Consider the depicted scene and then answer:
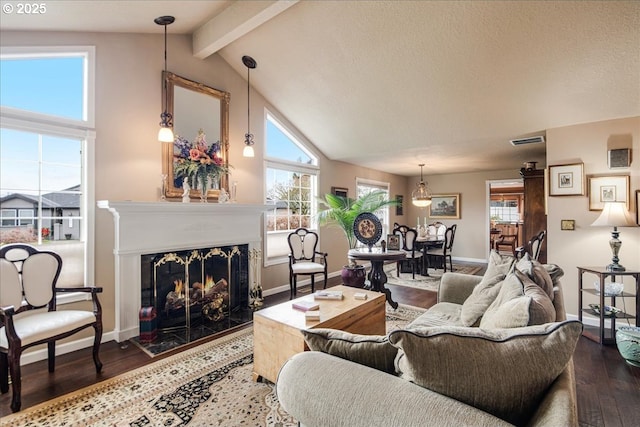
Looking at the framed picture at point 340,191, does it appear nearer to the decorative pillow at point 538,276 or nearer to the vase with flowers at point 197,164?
the vase with flowers at point 197,164

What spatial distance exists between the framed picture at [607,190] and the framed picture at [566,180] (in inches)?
4.0

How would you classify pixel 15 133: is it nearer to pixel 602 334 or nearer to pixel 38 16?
pixel 38 16

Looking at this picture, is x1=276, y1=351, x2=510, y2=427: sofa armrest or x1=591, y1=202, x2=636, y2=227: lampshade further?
x1=591, y1=202, x2=636, y2=227: lampshade

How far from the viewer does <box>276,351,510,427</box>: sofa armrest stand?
81 centimetres

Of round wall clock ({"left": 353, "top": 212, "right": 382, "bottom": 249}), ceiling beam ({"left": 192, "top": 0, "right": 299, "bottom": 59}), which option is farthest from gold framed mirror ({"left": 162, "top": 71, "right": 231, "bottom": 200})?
round wall clock ({"left": 353, "top": 212, "right": 382, "bottom": 249})

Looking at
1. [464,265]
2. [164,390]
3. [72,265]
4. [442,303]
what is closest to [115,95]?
[72,265]

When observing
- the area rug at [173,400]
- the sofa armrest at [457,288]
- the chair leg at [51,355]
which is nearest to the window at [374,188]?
the sofa armrest at [457,288]

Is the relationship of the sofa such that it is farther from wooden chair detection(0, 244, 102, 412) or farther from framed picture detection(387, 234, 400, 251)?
framed picture detection(387, 234, 400, 251)

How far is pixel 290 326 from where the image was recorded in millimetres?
1961

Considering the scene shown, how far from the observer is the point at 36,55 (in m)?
2.61

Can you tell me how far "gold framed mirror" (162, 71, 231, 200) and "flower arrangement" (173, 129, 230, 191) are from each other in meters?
0.01

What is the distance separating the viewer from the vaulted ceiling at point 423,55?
2527mm

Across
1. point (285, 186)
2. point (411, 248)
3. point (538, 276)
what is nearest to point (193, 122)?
point (285, 186)

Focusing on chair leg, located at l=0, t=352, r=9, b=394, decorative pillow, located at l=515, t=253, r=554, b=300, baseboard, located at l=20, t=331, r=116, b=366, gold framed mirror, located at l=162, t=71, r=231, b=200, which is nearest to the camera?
decorative pillow, located at l=515, t=253, r=554, b=300
